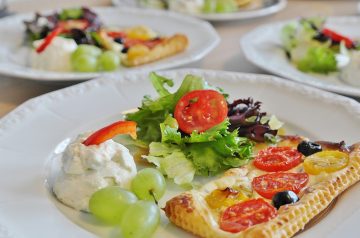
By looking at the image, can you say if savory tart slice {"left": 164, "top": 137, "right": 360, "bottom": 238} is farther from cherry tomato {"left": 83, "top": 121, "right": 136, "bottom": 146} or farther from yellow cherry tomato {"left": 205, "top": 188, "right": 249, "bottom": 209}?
cherry tomato {"left": 83, "top": 121, "right": 136, "bottom": 146}

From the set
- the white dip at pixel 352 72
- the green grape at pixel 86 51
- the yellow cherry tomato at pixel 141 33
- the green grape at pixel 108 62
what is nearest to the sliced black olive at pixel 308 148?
the white dip at pixel 352 72

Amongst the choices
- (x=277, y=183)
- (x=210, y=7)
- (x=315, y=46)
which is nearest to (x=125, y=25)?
(x=210, y=7)

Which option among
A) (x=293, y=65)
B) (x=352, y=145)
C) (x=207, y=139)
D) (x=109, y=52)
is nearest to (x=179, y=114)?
(x=207, y=139)

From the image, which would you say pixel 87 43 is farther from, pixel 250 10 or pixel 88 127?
pixel 250 10

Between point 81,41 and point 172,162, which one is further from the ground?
point 172,162

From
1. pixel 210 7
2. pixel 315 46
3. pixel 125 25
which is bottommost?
pixel 125 25

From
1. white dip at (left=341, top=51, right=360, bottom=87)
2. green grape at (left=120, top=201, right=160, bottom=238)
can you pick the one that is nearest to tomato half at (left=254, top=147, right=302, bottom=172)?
green grape at (left=120, top=201, right=160, bottom=238)
